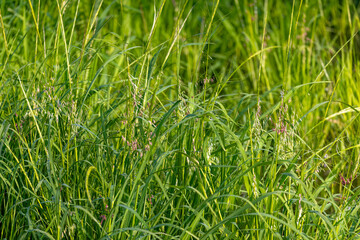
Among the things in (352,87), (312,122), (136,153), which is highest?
(136,153)

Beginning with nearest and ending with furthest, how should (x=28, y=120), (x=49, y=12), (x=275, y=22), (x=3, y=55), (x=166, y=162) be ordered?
1. (x=166, y=162)
2. (x=28, y=120)
3. (x=3, y=55)
4. (x=49, y=12)
5. (x=275, y=22)

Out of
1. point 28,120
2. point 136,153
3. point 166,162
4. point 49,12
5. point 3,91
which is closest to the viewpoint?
point 136,153

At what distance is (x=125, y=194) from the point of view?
57.2 inches

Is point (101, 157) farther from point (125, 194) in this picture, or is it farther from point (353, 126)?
point (353, 126)

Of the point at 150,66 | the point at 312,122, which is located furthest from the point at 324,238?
the point at 312,122

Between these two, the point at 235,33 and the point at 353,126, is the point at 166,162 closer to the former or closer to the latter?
the point at 353,126

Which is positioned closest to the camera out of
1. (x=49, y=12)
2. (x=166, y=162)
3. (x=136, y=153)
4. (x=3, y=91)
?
(x=136, y=153)

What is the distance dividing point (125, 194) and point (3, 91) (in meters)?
0.98

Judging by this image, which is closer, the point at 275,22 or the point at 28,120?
the point at 28,120

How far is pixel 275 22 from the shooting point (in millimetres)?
4242

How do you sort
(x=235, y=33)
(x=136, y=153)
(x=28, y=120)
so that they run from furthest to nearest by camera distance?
(x=235, y=33) → (x=28, y=120) → (x=136, y=153)

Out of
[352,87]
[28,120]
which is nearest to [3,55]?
[28,120]

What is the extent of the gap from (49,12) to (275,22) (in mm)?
1951

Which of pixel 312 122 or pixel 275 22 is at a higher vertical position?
pixel 275 22
